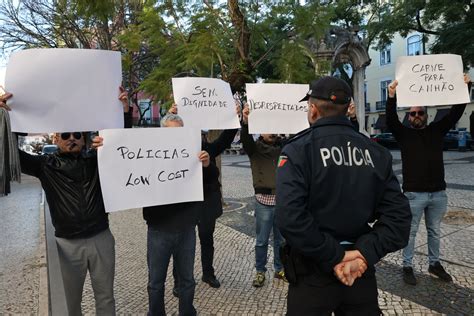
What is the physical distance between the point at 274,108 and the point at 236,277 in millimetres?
1977

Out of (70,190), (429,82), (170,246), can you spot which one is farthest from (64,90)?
(429,82)

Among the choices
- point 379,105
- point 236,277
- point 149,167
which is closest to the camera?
point 149,167

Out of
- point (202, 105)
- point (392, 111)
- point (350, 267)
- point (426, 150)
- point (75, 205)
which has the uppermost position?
point (202, 105)

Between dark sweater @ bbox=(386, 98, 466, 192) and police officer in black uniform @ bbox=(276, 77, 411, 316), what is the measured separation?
2207 mm

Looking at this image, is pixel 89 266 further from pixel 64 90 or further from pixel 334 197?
pixel 334 197

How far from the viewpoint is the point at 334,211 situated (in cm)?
200

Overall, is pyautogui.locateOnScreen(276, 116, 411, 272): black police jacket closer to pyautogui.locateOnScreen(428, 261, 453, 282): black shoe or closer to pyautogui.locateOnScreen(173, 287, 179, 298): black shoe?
pyautogui.locateOnScreen(173, 287, 179, 298): black shoe

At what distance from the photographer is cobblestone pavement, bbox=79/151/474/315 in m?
3.72

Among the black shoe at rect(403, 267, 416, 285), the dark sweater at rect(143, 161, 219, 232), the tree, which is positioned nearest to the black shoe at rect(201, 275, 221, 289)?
the dark sweater at rect(143, 161, 219, 232)

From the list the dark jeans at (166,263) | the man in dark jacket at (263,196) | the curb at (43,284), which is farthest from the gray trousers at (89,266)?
the man in dark jacket at (263,196)

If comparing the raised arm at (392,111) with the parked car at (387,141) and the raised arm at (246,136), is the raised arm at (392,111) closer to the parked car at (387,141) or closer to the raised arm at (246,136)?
the raised arm at (246,136)

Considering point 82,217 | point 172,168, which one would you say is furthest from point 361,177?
point 82,217

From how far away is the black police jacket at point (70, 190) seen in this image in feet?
9.27

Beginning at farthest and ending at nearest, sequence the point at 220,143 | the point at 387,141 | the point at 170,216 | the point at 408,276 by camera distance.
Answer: the point at 387,141
the point at 408,276
the point at 220,143
the point at 170,216
